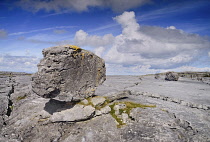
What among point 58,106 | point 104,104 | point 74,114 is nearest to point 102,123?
point 74,114

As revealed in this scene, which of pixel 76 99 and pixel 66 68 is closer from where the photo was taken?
pixel 66 68

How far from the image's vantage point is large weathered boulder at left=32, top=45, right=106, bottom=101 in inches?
419

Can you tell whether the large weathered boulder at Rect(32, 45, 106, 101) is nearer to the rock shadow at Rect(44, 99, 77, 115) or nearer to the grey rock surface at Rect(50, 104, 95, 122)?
the rock shadow at Rect(44, 99, 77, 115)

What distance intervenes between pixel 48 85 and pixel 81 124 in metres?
3.65

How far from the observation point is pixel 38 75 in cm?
1069

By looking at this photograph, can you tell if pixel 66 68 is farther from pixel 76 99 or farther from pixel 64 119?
pixel 64 119

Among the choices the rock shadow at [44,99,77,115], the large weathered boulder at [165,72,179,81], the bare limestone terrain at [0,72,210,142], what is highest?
the large weathered boulder at [165,72,179,81]

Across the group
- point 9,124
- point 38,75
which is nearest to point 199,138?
point 38,75

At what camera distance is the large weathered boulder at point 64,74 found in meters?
10.6

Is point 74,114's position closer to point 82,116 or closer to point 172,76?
point 82,116

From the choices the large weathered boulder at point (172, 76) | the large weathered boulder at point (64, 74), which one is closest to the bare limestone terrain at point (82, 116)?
the large weathered boulder at point (64, 74)

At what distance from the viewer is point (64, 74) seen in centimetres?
1112

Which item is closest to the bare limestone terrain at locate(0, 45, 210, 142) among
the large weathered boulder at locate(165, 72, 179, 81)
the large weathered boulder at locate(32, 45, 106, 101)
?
the large weathered boulder at locate(32, 45, 106, 101)

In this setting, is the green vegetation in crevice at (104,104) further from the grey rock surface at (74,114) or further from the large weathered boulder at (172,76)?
the large weathered boulder at (172,76)
